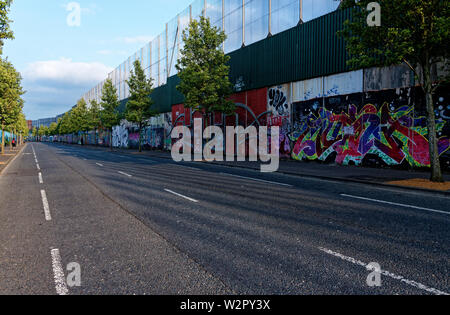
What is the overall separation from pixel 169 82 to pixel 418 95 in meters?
31.6

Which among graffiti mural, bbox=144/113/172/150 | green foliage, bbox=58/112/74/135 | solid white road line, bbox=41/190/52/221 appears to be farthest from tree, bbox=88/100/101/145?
solid white road line, bbox=41/190/52/221

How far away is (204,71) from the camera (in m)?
22.4

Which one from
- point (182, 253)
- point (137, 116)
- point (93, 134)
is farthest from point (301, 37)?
point (93, 134)

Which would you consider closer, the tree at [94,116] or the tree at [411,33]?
the tree at [411,33]

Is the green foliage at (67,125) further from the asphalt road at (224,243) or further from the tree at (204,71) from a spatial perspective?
the asphalt road at (224,243)

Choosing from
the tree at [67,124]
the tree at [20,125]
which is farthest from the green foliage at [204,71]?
the tree at [67,124]

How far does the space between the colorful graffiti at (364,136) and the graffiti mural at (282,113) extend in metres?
0.74

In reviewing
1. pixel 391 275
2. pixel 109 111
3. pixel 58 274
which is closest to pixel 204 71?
pixel 58 274

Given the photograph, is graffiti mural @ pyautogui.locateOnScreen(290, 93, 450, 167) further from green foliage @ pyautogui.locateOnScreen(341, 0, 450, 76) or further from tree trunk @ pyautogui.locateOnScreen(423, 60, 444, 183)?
green foliage @ pyautogui.locateOnScreen(341, 0, 450, 76)

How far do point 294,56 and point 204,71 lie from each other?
676 cm

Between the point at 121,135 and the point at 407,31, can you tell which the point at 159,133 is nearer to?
the point at 121,135

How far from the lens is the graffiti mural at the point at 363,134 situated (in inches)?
559

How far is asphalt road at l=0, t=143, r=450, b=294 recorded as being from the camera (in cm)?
326
